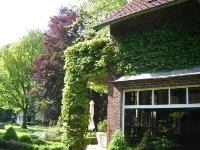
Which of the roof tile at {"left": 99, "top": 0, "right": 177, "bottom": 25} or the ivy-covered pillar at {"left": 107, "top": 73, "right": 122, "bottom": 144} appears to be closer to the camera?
the roof tile at {"left": 99, "top": 0, "right": 177, "bottom": 25}

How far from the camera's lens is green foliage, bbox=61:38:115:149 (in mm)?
12172

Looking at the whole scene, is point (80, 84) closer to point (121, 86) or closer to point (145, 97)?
point (121, 86)

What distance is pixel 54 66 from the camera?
27.4 metres

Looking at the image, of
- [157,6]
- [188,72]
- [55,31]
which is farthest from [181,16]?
[55,31]

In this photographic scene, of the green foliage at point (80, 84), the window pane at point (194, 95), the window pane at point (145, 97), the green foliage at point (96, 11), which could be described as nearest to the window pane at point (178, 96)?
the window pane at point (194, 95)

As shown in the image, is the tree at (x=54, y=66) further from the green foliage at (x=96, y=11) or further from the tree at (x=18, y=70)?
the tree at (x=18, y=70)

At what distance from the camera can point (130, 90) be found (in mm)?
10805

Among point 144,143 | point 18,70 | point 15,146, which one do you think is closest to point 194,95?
point 144,143

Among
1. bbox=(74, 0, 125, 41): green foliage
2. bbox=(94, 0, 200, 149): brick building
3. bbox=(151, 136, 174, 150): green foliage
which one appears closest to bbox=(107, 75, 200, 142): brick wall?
bbox=(94, 0, 200, 149): brick building

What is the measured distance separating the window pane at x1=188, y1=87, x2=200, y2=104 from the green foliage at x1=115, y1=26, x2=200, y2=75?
2.73 feet

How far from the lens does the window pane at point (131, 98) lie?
10.7 meters

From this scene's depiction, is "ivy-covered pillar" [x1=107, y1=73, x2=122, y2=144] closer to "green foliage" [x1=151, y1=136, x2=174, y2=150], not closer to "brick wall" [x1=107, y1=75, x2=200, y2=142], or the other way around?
"brick wall" [x1=107, y1=75, x2=200, y2=142]

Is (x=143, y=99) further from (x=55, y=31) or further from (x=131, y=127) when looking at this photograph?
(x=55, y=31)

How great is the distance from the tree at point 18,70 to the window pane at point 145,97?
101 feet
